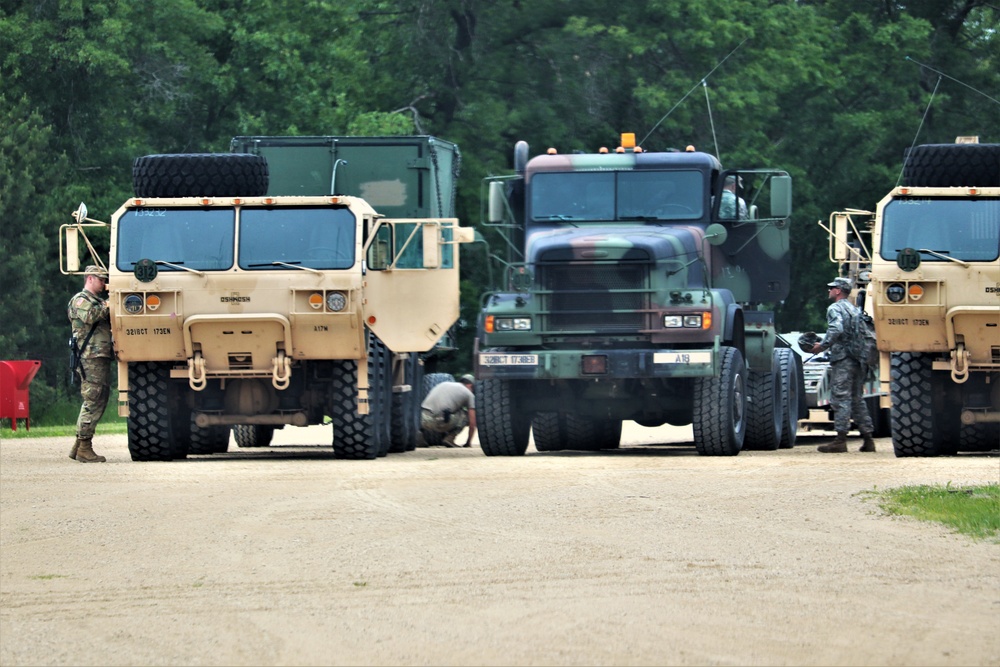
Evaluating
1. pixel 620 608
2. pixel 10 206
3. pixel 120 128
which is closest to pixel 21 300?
pixel 10 206

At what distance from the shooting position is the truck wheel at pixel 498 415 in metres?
Answer: 19.4

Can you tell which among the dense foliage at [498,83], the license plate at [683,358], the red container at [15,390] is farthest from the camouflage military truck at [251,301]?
the dense foliage at [498,83]

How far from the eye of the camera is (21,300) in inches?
1416

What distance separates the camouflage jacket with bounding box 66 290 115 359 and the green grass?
862 cm

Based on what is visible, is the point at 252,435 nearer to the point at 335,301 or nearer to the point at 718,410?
the point at 335,301

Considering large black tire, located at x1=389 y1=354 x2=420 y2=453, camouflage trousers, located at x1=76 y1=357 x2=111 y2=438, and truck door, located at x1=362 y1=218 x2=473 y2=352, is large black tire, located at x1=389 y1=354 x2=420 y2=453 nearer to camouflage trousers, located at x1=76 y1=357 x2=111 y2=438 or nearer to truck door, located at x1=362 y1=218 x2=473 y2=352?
truck door, located at x1=362 y1=218 x2=473 y2=352

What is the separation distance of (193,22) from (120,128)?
277cm

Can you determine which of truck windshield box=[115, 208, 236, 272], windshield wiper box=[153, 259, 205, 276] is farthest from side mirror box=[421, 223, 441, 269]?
windshield wiper box=[153, 259, 205, 276]

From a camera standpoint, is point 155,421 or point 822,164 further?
point 822,164

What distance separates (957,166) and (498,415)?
200 inches

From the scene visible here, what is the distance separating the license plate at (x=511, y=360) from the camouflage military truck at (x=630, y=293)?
0.5 inches

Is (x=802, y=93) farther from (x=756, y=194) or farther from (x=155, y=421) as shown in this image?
(x=155, y=421)

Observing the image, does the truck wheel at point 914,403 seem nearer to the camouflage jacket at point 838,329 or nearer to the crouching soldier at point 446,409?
the camouflage jacket at point 838,329

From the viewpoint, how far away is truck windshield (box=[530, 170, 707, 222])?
2003 cm
